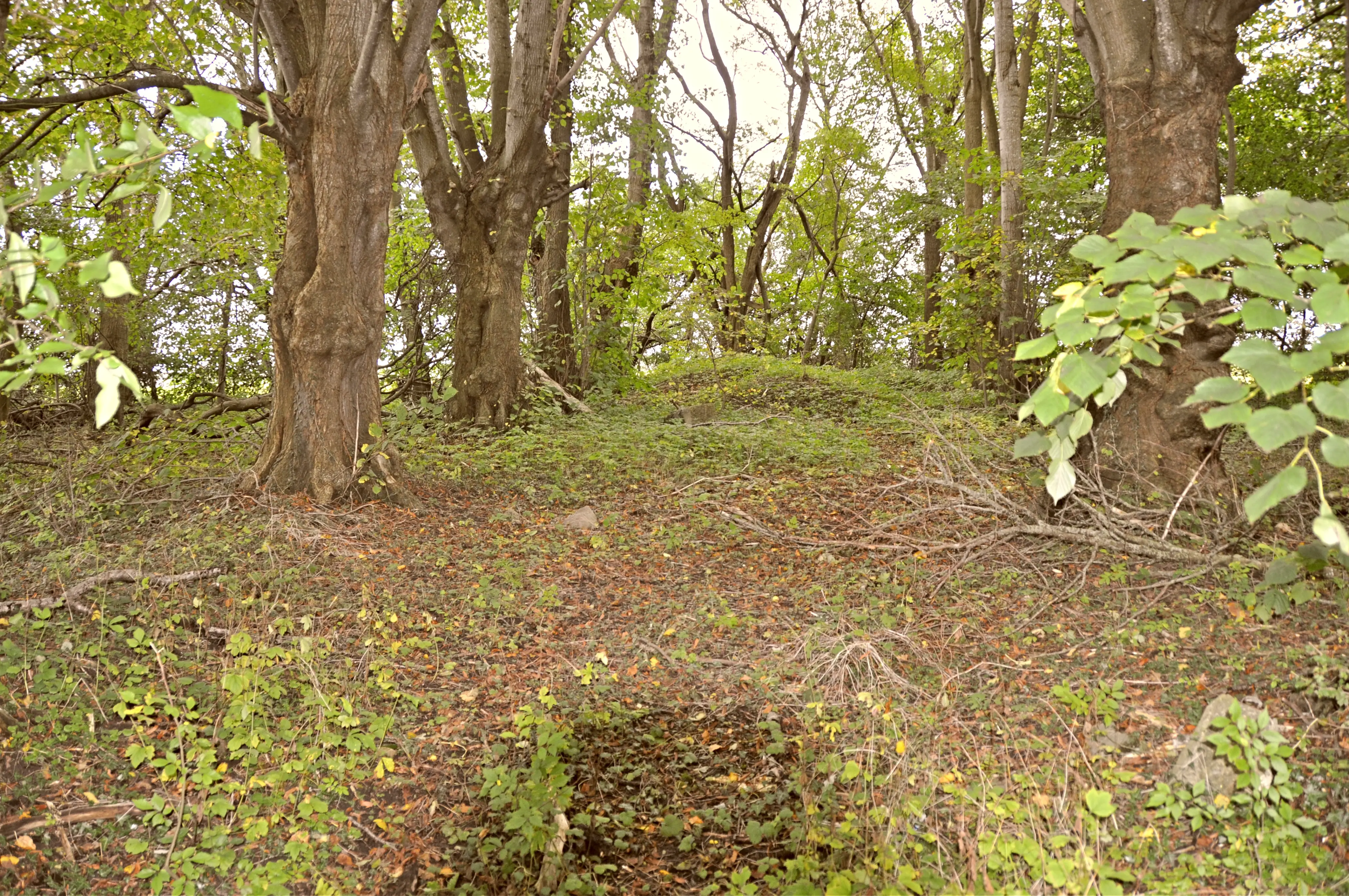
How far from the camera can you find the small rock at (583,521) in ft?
20.8

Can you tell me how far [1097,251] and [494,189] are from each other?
27.1ft

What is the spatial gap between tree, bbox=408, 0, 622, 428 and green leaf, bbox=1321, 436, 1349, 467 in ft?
27.1

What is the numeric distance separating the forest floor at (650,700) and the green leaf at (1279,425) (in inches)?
71.3

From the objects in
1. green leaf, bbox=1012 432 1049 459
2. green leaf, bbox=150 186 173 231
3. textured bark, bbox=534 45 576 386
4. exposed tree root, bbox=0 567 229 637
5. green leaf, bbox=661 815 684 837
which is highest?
textured bark, bbox=534 45 576 386

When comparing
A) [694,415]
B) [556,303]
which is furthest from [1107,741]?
[556,303]

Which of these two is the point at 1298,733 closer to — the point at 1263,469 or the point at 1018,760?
the point at 1018,760

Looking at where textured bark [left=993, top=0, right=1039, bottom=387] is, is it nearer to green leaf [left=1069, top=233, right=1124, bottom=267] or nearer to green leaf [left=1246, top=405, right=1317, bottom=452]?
green leaf [left=1069, top=233, right=1124, bottom=267]

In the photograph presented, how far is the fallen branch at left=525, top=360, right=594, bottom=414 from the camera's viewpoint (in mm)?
10242

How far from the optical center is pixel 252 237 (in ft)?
33.4

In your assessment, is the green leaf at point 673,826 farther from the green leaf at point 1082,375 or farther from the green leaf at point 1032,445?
the green leaf at point 1082,375

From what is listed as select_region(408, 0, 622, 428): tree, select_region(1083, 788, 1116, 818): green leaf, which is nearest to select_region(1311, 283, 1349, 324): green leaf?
select_region(1083, 788, 1116, 818): green leaf

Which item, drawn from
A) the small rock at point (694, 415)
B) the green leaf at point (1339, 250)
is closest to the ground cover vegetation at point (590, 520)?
the green leaf at point (1339, 250)

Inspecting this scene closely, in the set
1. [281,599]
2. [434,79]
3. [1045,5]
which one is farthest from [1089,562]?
[1045,5]

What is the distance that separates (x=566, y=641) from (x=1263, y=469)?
179 inches
